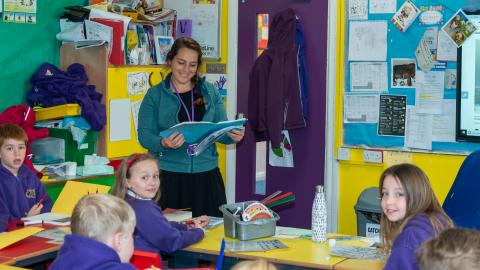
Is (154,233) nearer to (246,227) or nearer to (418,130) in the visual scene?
(246,227)

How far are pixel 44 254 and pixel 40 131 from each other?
2026 mm

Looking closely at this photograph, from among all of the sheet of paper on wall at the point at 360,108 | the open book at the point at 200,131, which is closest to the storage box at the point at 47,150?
the open book at the point at 200,131

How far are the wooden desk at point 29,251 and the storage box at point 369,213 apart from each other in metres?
2.22

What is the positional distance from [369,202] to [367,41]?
1.26 m

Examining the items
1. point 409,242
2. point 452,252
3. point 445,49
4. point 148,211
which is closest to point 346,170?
point 445,49

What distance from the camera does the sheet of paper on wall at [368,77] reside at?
5.84m

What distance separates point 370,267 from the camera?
3.47 m

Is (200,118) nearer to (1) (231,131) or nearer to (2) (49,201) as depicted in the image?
(1) (231,131)

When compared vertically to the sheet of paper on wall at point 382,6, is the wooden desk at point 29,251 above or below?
below

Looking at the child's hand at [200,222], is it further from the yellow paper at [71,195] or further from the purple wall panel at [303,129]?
the purple wall panel at [303,129]

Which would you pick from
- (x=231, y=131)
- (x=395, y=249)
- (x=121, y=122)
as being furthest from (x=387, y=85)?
(x=395, y=249)

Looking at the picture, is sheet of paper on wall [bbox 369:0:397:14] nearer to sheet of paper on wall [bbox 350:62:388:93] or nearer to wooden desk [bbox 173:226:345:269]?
sheet of paper on wall [bbox 350:62:388:93]

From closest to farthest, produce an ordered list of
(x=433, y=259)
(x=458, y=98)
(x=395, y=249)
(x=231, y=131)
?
(x=433, y=259) → (x=395, y=249) → (x=231, y=131) → (x=458, y=98)

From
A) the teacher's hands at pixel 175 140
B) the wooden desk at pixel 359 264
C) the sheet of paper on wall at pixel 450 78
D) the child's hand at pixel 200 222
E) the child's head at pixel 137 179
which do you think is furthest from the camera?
the sheet of paper on wall at pixel 450 78
